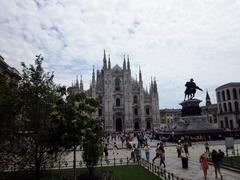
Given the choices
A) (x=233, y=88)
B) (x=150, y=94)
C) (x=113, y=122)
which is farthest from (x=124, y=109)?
(x=233, y=88)

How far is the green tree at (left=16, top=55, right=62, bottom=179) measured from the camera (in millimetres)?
12844

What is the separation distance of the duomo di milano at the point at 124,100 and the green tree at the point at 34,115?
190 ft

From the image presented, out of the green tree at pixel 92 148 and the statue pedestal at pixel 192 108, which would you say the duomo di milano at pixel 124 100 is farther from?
the green tree at pixel 92 148

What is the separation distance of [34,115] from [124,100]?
201 ft

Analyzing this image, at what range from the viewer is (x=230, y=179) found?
1166 centimetres

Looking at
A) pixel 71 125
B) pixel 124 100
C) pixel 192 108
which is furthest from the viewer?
pixel 124 100

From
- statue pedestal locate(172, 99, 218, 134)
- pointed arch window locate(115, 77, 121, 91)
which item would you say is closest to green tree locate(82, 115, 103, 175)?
statue pedestal locate(172, 99, 218, 134)

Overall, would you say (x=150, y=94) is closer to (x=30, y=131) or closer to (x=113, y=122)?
(x=113, y=122)

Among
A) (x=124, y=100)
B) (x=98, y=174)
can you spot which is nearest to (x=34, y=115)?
(x=98, y=174)

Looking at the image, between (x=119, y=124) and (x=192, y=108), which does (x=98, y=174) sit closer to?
(x=192, y=108)

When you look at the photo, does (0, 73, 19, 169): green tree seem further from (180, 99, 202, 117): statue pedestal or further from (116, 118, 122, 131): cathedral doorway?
(116, 118, 122, 131): cathedral doorway

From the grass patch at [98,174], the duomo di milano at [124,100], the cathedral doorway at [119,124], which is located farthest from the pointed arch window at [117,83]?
the grass patch at [98,174]

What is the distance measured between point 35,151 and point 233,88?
63.6 metres

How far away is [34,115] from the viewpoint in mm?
12984
